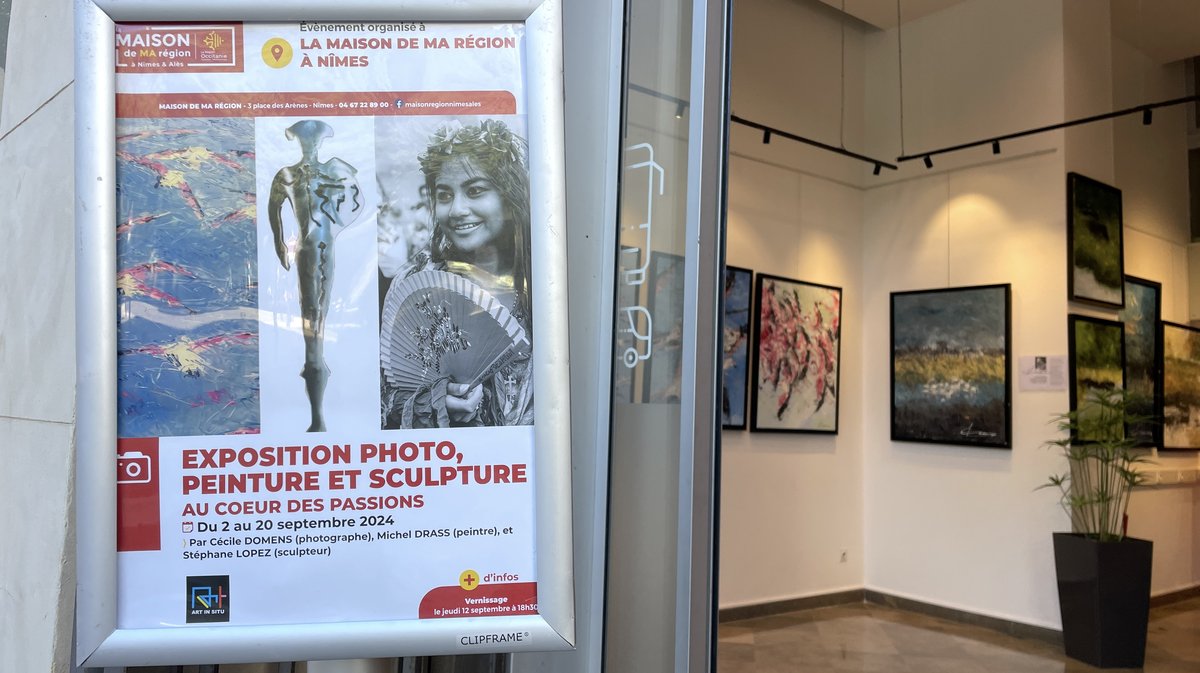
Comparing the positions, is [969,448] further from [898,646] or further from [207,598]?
[207,598]

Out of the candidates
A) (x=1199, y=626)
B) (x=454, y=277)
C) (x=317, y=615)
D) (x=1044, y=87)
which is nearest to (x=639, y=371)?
(x=454, y=277)

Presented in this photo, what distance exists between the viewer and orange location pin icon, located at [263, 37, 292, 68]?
1.52 meters

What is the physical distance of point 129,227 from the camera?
4.89 ft

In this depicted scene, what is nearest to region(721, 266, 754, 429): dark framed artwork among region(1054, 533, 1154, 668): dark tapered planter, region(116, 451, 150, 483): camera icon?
region(1054, 533, 1154, 668): dark tapered planter

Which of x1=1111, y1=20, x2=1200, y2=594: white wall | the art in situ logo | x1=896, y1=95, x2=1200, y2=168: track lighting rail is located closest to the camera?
the art in situ logo

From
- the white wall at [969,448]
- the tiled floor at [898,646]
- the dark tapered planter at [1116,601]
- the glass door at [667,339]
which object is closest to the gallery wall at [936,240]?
the white wall at [969,448]

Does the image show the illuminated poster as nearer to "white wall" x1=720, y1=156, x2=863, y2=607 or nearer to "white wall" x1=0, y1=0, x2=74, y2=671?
"white wall" x1=0, y1=0, x2=74, y2=671

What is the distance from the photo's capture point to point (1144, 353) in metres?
7.41

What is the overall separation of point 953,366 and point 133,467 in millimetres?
6585

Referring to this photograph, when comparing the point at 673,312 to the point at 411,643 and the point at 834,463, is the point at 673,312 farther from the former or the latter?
the point at 834,463

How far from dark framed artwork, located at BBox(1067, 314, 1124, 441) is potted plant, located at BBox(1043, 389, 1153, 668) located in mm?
90

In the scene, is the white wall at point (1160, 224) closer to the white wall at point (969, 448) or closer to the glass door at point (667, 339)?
the white wall at point (969, 448)

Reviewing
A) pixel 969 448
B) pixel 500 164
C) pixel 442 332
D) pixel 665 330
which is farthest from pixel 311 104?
pixel 969 448

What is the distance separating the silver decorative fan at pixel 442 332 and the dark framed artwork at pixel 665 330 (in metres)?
0.39
